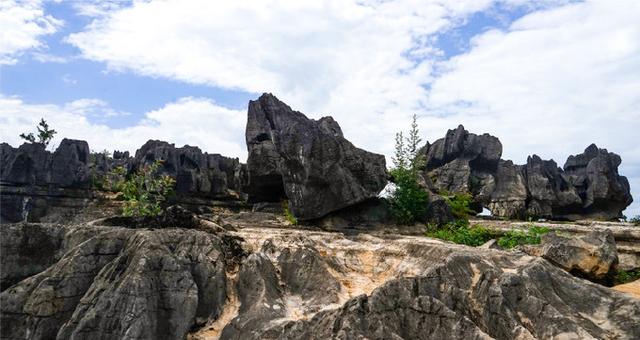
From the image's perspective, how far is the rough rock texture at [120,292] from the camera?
881 centimetres

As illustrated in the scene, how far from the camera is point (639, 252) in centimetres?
1382

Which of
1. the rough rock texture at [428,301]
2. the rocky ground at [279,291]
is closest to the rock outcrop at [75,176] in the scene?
the rocky ground at [279,291]

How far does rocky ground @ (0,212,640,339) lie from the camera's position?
8.16 metres

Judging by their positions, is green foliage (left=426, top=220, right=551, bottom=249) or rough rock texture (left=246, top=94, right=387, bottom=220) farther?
rough rock texture (left=246, top=94, right=387, bottom=220)

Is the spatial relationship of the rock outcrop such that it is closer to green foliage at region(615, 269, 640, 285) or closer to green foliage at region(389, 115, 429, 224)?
green foliage at region(389, 115, 429, 224)

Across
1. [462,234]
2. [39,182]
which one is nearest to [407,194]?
[462,234]

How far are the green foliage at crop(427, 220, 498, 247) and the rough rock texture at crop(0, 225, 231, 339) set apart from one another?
8.14m

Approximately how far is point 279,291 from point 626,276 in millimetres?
9221

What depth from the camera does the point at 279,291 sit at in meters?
10.3

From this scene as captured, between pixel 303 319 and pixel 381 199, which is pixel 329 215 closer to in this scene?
pixel 381 199

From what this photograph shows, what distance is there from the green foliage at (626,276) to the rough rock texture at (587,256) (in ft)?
1.35

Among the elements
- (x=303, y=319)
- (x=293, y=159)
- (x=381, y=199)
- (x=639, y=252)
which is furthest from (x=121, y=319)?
(x=639, y=252)

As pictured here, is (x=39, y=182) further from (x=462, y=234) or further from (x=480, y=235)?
(x=480, y=235)

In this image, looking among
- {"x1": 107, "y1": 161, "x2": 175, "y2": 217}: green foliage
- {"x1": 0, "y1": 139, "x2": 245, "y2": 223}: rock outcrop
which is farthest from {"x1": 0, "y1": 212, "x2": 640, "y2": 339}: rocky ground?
{"x1": 0, "y1": 139, "x2": 245, "y2": 223}: rock outcrop
